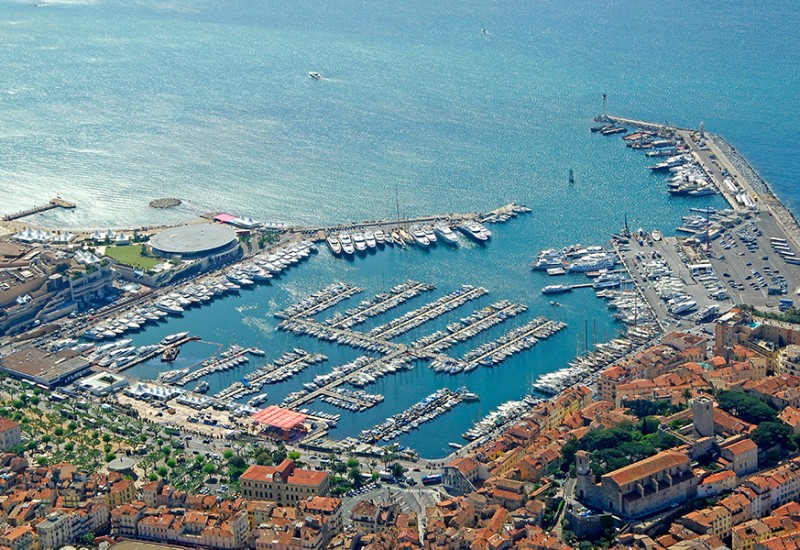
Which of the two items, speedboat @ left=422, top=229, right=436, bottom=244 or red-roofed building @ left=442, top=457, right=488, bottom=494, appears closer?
red-roofed building @ left=442, top=457, right=488, bottom=494

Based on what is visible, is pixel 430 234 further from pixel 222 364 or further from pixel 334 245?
pixel 222 364

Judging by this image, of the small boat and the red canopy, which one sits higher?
the red canopy

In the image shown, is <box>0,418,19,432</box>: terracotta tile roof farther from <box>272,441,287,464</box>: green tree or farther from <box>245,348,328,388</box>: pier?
<box>245,348,328,388</box>: pier

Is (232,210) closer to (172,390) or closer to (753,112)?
(172,390)

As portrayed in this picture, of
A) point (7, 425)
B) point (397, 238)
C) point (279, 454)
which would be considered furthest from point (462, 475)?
point (397, 238)

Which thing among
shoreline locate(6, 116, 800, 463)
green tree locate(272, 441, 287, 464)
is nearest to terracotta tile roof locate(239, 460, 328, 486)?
green tree locate(272, 441, 287, 464)

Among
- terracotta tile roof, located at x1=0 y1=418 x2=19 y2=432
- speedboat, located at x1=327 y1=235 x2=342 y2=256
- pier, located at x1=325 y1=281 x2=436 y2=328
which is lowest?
terracotta tile roof, located at x1=0 y1=418 x2=19 y2=432
